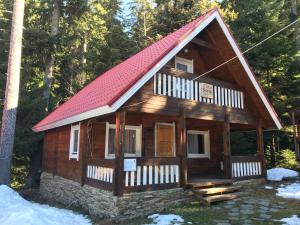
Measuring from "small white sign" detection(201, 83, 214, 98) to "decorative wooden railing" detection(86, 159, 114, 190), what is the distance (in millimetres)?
3979

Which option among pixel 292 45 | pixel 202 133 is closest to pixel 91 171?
pixel 202 133

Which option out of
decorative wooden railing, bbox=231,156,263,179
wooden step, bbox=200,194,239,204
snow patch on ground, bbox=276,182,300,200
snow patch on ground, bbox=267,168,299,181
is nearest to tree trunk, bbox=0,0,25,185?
wooden step, bbox=200,194,239,204

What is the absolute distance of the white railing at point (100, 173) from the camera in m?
8.07

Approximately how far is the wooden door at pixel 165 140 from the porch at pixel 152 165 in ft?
0.40

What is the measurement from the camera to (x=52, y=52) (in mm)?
19484

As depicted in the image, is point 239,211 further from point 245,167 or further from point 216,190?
point 245,167

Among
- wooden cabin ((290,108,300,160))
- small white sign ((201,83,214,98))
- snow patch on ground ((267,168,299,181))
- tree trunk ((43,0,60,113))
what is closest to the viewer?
small white sign ((201,83,214,98))

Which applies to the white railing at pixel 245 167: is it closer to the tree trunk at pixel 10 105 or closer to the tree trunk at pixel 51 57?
the tree trunk at pixel 10 105

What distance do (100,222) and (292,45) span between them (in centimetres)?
1485

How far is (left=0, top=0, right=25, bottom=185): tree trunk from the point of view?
13.4 m

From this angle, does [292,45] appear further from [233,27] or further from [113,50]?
[113,50]

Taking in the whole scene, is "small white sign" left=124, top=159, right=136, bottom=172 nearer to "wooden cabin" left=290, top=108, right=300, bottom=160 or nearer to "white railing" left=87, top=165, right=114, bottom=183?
"white railing" left=87, top=165, right=114, bottom=183

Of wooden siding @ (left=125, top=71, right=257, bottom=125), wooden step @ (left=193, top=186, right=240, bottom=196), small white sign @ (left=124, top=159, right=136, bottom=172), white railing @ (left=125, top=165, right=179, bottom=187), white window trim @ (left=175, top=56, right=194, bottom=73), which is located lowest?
wooden step @ (left=193, top=186, right=240, bottom=196)

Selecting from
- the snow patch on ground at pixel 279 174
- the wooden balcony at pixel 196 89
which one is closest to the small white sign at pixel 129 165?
the wooden balcony at pixel 196 89
